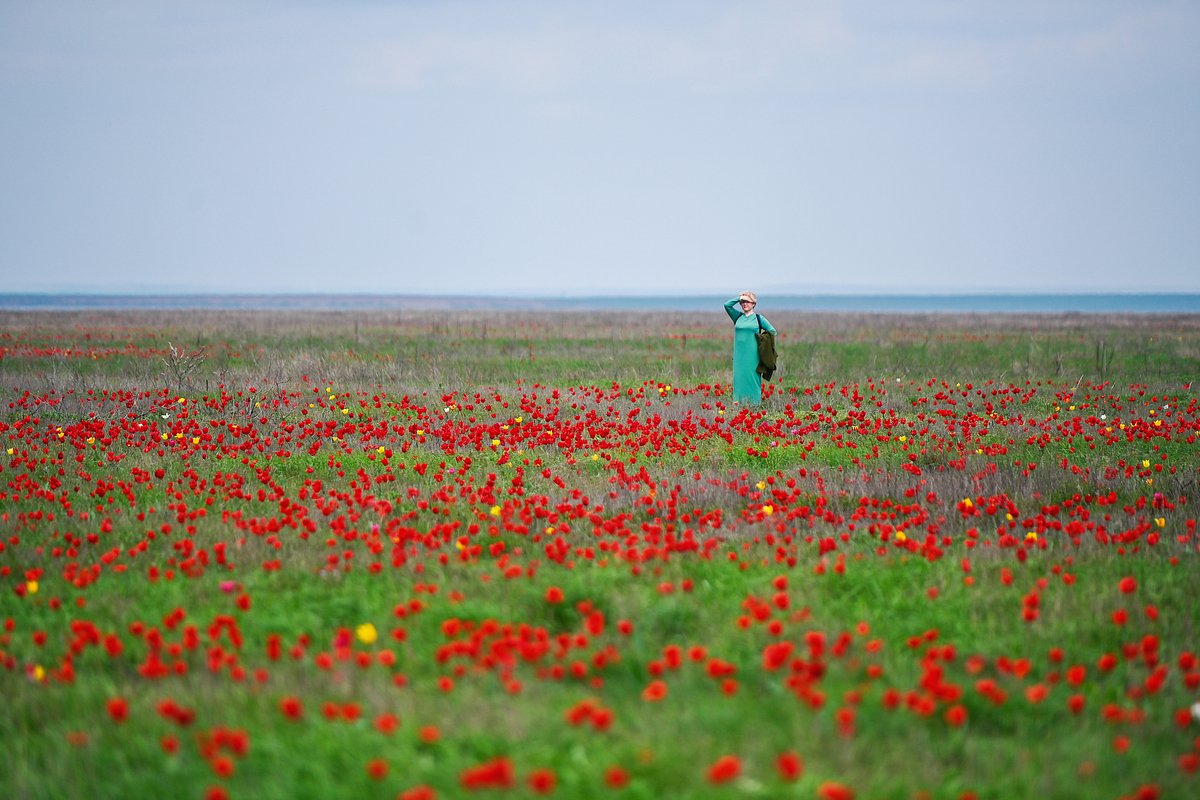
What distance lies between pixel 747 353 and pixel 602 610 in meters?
9.69

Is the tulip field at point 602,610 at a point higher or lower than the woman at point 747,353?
lower

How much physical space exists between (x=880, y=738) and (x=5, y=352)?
25.9 m

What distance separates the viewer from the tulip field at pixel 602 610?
3.66 meters

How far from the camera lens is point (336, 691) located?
13.9 ft

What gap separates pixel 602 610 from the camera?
5293mm

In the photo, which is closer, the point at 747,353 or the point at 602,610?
the point at 602,610

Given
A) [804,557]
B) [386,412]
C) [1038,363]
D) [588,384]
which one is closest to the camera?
[804,557]

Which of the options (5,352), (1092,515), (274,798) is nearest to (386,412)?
(1092,515)

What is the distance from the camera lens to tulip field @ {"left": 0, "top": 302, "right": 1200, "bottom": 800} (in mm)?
3664

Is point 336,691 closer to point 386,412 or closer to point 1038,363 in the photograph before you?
point 386,412

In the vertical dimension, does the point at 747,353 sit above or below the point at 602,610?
above

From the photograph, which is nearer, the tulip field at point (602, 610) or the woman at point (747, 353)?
the tulip field at point (602, 610)

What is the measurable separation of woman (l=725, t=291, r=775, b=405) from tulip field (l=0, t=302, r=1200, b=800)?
7.31ft

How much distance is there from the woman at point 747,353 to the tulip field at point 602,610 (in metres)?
2.23
